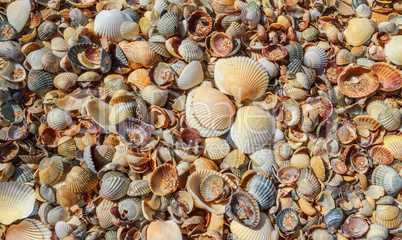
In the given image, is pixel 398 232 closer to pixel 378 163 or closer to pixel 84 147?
pixel 378 163

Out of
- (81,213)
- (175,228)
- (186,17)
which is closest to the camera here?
(175,228)

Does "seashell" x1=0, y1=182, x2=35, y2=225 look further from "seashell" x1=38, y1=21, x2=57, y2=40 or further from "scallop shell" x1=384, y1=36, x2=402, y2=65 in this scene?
"scallop shell" x1=384, y1=36, x2=402, y2=65

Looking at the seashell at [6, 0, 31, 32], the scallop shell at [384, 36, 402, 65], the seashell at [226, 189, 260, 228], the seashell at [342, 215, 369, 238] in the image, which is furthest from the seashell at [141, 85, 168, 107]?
the scallop shell at [384, 36, 402, 65]

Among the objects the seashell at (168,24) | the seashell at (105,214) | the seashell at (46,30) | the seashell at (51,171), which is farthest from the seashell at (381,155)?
the seashell at (46,30)

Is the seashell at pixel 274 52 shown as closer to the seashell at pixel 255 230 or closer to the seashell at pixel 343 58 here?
the seashell at pixel 343 58

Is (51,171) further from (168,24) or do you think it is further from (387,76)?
(387,76)

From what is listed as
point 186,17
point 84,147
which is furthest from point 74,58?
point 186,17
